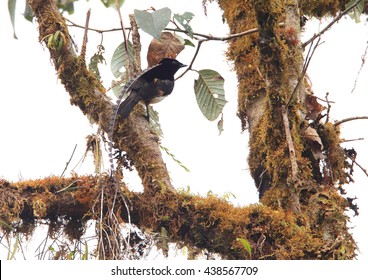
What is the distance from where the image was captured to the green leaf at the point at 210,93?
3432 millimetres

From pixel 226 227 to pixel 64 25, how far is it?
51.2 inches

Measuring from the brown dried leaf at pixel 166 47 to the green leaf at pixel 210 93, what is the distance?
169 millimetres

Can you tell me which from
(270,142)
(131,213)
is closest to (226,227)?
(131,213)

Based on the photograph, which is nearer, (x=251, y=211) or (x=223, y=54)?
(x=251, y=211)

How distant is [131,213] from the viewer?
114 inches

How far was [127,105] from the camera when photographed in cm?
322

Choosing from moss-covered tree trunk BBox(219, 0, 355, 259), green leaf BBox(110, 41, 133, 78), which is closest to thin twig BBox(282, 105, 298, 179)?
moss-covered tree trunk BBox(219, 0, 355, 259)

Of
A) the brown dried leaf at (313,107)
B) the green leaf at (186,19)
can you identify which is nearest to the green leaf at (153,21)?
the green leaf at (186,19)

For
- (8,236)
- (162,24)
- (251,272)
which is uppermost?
(162,24)

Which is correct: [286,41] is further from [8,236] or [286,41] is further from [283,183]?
[8,236]

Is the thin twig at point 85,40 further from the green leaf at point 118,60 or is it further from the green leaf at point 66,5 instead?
the green leaf at point 66,5

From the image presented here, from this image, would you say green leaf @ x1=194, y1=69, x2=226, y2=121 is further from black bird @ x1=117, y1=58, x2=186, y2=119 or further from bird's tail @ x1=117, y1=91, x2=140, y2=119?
bird's tail @ x1=117, y1=91, x2=140, y2=119

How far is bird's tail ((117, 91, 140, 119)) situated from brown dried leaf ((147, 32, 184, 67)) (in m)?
0.32

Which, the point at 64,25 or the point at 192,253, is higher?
the point at 64,25
